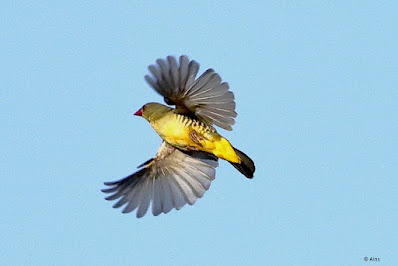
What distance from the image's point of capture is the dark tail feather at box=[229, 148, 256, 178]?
847cm

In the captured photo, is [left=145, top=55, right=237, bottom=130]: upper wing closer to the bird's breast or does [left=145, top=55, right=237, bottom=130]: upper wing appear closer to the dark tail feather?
the bird's breast

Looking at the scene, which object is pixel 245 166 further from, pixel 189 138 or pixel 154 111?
pixel 154 111

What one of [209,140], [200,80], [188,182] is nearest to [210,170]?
[188,182]

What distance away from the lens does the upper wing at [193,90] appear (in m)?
7.67

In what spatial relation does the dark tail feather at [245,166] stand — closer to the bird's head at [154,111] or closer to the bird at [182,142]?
the bird at [182,142]

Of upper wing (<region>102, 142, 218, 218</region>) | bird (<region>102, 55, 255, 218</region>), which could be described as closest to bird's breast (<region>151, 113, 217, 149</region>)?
bird (<region>102, 55, 255, 218</region>)

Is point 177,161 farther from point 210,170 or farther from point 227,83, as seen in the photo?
point 227,83

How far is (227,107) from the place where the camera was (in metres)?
8.09

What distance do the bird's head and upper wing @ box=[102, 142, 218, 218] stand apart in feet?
2.82

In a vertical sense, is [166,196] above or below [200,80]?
below

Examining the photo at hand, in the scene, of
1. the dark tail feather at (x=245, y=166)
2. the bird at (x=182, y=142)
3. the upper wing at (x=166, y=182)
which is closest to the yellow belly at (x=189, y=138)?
the bird at (x=182, y=142)

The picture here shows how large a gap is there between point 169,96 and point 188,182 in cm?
130

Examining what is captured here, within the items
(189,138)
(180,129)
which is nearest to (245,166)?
(189,138)

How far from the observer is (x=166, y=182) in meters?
9.14
